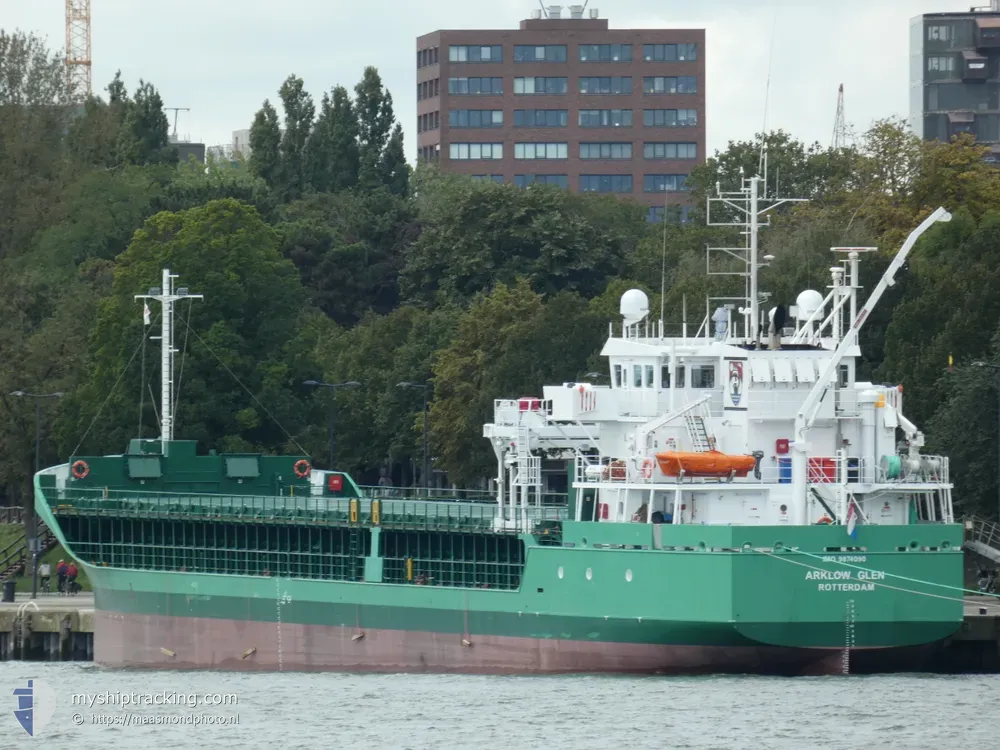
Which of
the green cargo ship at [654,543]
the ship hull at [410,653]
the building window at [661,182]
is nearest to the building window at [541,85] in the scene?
the building window at [661,182]

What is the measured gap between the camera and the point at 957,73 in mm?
175625

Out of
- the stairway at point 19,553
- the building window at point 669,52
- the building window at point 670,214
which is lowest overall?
the stairway at point 19,553

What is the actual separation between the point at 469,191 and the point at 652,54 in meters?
43.9

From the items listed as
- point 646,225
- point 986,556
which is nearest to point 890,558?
point 986,556

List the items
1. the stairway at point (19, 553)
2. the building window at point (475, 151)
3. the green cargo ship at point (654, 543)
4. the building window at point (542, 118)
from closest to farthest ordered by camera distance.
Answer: the green cargo ship at point (654, 543), the stairway at point (19, 553), the building window at point (542, 118), the building window at point (475, 151)

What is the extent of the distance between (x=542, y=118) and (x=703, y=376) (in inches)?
4280

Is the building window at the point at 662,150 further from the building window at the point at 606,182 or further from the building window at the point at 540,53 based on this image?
the building window at the point at 540,53

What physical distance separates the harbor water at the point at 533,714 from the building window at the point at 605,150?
107474 mm

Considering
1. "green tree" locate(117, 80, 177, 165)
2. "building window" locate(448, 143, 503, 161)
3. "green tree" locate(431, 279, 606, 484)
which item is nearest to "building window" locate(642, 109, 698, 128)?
"building window" locate(448, 143, 503, 161)

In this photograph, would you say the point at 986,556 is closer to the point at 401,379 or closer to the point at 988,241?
the point at 988,241

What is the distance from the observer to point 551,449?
208ft

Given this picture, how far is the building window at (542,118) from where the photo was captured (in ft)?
551

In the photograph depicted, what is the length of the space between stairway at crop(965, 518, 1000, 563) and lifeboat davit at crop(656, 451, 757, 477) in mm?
16883

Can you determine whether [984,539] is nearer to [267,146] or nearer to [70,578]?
[70,578]
